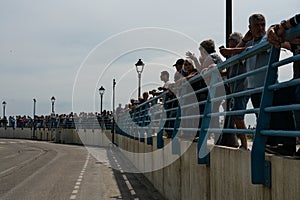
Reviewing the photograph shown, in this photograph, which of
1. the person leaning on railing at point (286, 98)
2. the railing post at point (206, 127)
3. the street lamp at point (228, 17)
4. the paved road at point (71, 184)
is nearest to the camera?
the person leaning on railing at point (286, 98)

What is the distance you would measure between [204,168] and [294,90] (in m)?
2.89

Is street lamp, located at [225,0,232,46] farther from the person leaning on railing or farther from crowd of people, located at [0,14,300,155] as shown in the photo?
the person leaning on railing

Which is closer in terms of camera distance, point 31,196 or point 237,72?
point 237,72

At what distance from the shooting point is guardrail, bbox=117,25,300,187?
525 cm

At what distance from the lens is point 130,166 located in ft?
78.6

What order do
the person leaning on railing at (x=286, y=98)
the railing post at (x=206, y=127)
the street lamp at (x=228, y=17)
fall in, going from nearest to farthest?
the person leaning on railing at (x=286, y=98) → the railing post at (x=206, y=127) → the street lamp at (x=228, y=17)

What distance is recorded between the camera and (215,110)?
8.22 meters

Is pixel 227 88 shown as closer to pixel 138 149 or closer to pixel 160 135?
pixel 160 135

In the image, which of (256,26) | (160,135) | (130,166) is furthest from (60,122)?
(256,26)

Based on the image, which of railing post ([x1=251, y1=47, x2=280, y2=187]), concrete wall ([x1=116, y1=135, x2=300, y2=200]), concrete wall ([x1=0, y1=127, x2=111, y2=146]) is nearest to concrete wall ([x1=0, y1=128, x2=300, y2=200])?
concrete wall ([x1=116, y1=135, x2=300, y2=200])

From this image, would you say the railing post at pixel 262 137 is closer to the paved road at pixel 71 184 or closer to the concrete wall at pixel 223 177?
the concrete wall at pixel 223 177

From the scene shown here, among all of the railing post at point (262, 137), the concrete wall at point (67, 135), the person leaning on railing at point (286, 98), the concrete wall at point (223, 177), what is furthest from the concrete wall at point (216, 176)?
the concrete wall at point (67, 135)

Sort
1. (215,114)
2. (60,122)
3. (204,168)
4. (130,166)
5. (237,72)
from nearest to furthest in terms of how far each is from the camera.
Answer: (237,72) → (215,114) → (204,168) → (130,166) → (60,122)

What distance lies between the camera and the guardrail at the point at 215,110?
207 inches
